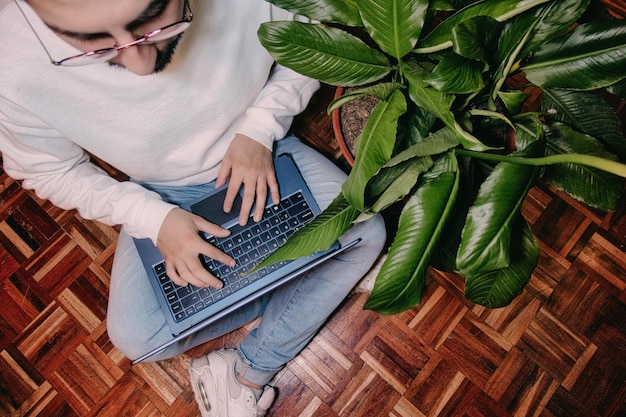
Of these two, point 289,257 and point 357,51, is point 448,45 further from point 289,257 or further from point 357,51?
point 289,257

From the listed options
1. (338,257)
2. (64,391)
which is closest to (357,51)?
(338,257)

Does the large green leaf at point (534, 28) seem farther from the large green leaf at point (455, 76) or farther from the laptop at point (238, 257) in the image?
the laptop at point (238, 257)

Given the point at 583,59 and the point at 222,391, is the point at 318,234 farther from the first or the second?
the point at 222,391

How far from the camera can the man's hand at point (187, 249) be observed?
82 centimetres

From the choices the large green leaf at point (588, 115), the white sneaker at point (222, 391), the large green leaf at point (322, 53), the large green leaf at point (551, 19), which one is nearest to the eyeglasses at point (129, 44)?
the large green leaf at point (322, 53)

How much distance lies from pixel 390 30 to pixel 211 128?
36cm

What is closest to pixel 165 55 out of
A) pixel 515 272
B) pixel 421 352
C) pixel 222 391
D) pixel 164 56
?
pixel 164 56

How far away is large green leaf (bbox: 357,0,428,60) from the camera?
58cm

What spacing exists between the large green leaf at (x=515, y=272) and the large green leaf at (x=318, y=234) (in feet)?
0.66

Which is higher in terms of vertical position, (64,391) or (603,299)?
(64,391)

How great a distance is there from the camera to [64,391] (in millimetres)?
1158

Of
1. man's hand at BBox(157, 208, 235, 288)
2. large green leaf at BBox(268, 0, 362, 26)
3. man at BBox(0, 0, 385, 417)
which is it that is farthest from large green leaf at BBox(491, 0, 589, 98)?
man's hand at BBox(157, 208, 235, 288)

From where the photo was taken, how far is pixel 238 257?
85cm

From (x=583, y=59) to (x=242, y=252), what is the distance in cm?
62
